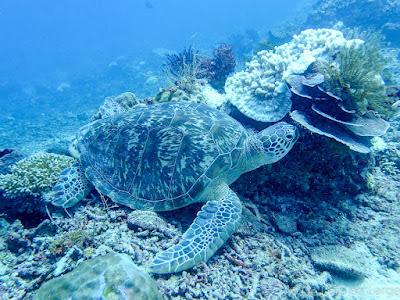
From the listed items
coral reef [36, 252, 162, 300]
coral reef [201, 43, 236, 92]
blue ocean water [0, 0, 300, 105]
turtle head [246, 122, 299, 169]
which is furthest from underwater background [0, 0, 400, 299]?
blue ocean water [0, 0, 300, 105]

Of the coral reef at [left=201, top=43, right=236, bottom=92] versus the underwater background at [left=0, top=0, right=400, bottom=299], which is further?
the coral reef at [left=201, top=43, right=236, bottom=92]

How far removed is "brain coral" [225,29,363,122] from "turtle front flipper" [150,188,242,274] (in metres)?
1.80

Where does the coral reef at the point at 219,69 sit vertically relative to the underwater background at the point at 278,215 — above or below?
above

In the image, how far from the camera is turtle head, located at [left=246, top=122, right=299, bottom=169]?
285cm

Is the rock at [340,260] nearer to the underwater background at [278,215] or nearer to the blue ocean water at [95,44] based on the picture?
the underwater background at [278,215]

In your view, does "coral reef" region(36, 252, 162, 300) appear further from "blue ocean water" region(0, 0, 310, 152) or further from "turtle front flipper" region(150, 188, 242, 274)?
"blue ocean water" region(0, 0, 310, 152)

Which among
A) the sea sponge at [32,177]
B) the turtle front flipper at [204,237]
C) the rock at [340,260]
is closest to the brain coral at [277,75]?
the turtle front flipper at [204,237]

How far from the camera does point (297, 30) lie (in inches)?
698

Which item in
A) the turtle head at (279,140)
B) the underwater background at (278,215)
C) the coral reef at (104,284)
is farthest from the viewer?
the turtle head at (279,140)

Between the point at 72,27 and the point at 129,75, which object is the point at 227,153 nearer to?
the point at 129,75

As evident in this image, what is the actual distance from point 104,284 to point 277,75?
4.32 meters

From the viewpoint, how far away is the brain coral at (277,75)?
3.48 metres

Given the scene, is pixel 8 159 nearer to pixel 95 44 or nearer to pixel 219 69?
pixel 219 69

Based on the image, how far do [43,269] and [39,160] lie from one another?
Result: 217cm
